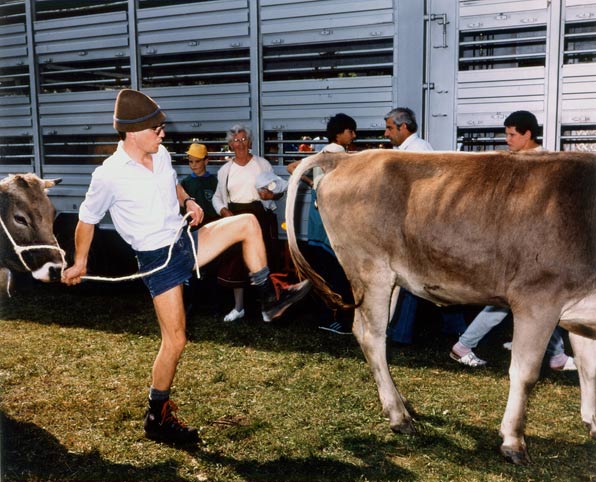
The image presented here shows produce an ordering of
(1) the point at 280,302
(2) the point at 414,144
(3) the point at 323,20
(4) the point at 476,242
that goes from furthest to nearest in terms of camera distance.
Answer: (3) the point at 323,20 → (2) the point at 414,144 → (1) the point at 280,302 → (4) the point at 476,242

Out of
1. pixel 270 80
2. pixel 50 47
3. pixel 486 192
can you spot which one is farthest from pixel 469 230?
pixel 50 47

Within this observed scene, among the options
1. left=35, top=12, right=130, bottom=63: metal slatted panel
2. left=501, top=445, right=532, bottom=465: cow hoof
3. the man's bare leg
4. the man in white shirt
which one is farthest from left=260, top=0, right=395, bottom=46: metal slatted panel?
left=501, top=445, right=532, bottom=465: cow hoof

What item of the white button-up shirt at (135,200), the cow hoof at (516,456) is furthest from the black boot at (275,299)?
the cow hoof at (516,456)

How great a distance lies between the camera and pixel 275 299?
3.71 metres

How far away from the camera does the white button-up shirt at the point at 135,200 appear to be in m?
3.46

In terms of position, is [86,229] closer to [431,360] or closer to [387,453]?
[387,453]

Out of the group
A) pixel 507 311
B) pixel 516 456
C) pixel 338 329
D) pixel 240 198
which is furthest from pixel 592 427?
pixel 240 198

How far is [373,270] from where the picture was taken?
3965mm

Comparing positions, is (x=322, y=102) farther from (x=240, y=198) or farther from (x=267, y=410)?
(x=267, y=410)

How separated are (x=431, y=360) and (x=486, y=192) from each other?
1.96 m

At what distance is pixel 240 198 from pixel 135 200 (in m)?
2.82

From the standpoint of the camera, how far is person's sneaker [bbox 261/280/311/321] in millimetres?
3686

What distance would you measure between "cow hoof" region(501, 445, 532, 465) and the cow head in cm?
282

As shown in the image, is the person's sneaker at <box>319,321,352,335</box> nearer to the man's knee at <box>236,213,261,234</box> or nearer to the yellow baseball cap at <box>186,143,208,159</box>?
the yellow baseball cap at <box>186,143,208,159</box>
